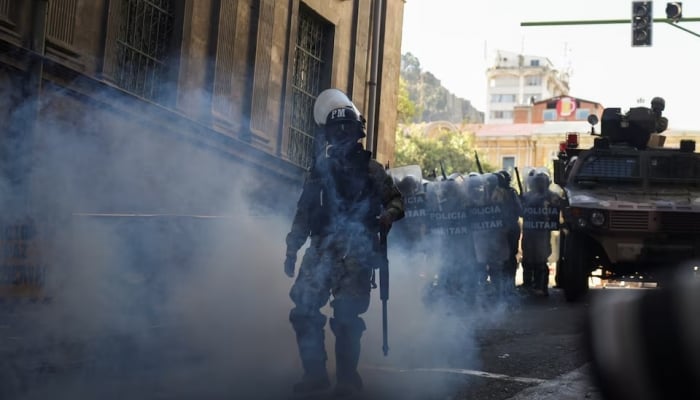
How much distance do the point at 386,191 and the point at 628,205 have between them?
4.92 meters

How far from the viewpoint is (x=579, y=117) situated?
62.6 meters

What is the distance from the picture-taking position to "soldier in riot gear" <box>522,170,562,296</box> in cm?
1119

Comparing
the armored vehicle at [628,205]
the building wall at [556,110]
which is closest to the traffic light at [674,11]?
the armored vehicle at [628,205]

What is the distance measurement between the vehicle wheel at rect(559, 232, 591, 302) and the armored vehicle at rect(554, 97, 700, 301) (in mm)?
12

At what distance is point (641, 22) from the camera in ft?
47.2

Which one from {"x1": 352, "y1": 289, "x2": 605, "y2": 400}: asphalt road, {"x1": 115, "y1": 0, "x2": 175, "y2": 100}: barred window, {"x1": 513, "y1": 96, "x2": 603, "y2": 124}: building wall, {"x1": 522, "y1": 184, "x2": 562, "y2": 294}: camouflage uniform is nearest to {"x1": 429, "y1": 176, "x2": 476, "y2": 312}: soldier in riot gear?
{"x1": 522, "y1": 184, "x2": 562, "y2": 294}: camouflage uniform

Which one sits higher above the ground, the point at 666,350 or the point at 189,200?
the point at 189,200

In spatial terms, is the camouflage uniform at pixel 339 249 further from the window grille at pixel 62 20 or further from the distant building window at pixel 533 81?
the distant building window at pixel 533 81

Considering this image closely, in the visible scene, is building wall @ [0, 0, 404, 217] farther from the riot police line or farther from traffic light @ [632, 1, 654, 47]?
traffic light @ [632, 1, 654, 47]

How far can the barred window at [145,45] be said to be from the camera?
29.2 ft

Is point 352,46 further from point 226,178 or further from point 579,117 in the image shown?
point 579,117

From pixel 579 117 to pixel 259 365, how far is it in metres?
60.8

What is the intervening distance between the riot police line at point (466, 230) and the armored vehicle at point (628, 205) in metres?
0.73

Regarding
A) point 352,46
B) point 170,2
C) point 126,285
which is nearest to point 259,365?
point 126,285
